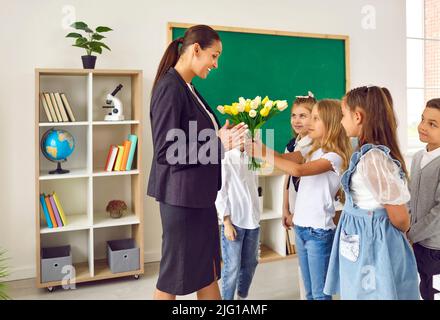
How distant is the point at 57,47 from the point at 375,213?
263cm

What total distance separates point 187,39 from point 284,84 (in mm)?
2315

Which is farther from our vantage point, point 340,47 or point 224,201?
point 340,47

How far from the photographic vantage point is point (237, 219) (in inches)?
93.6

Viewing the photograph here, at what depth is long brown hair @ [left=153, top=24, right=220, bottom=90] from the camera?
1786 mm

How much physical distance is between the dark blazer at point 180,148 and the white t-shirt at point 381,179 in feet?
1.89

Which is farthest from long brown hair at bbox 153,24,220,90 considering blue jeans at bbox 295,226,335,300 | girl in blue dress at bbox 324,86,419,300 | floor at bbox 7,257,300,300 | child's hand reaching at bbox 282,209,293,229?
floor at bbox 7,257,300,300

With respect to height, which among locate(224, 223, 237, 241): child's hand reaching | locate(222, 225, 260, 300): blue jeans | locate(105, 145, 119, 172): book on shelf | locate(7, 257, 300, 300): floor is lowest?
locate(7, 257, 300, 300): floor

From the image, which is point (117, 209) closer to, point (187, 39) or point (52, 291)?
point (52, 291)

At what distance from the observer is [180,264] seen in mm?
1788

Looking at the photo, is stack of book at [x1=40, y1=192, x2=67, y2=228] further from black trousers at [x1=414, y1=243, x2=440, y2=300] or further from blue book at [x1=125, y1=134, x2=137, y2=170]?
black trousers at [x1=414, y1=243, x2=440, y2=300]

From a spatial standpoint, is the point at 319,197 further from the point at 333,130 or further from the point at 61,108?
the point at 61,108

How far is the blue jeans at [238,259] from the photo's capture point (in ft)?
7.76

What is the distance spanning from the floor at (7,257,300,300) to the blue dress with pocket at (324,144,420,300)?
125 cm

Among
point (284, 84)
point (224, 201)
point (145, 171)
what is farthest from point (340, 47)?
point (224, 201)
